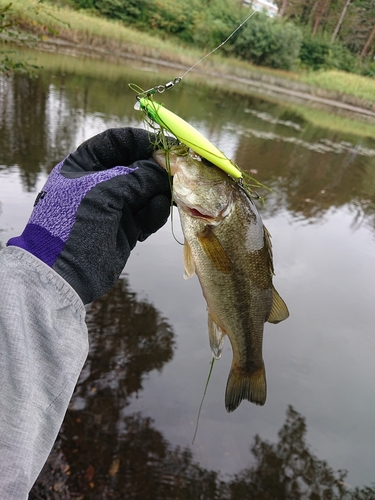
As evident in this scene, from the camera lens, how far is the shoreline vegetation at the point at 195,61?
79.7 feet

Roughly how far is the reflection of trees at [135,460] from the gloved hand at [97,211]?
1.80 meters

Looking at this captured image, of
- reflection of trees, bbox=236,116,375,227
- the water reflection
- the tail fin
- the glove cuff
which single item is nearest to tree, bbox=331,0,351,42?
reflection of trees, bbox=236,116,375,227

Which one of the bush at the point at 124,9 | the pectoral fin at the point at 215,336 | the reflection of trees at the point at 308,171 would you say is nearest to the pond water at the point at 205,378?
the reflection of trees at the point at 308,171

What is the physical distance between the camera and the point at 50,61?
17.3m

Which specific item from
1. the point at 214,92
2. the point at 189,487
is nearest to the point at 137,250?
the point at 189,487

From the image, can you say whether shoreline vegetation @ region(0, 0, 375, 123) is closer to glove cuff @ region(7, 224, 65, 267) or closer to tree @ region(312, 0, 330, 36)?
tree @ region(312, 0, 330, 36)

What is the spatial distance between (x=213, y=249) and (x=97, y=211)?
0.61m

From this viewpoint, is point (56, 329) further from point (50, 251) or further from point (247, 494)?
point (247, 494)

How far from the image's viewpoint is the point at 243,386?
216cm

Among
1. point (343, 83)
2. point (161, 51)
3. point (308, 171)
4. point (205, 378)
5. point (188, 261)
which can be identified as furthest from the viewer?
point (343, 83)

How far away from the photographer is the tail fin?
2.14 meters

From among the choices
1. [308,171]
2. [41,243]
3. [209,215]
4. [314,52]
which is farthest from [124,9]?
[41,243]

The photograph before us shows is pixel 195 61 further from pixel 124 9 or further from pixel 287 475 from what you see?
pixel 287 475

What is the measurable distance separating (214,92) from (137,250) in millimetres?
18803
